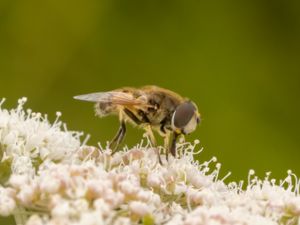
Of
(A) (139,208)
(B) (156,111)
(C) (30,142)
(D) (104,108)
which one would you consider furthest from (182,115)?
(A) (139,208)

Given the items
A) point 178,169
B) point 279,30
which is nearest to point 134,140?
point 279,30

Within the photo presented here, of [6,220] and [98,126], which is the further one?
[98,126]

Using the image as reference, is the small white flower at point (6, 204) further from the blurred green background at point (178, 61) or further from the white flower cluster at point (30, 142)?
the blurred green background at point (178, 61)

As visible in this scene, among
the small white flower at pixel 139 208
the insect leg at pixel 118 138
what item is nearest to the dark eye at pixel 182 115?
the insect leg at pixel 118 138

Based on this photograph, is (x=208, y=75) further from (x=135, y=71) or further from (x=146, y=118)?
(x=146, y=118)

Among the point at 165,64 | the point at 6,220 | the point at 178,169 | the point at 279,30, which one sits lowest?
the point at 6,220

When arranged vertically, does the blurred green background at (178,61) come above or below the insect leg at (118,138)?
above

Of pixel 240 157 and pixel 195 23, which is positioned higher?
pixel 195 23
